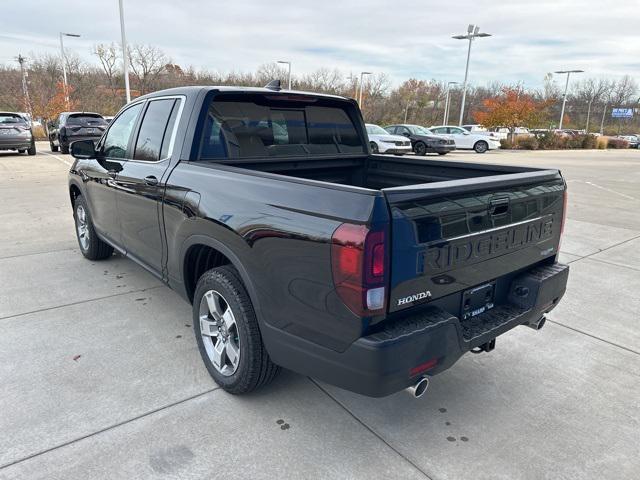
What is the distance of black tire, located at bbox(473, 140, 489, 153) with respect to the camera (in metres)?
26.8

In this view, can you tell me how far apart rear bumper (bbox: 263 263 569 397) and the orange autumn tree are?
3583 cm

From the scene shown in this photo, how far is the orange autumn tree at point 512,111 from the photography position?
3441 cm

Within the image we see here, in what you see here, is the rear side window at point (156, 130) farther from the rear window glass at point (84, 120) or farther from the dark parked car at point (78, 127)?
the rear window glass at point (84, 120)

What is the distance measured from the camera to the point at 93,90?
1656 inches

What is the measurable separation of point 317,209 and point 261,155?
1546mm

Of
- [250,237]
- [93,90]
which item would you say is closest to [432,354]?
[250,237]

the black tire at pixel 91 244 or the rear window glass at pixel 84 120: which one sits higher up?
the rear window glass at pixel 84 120

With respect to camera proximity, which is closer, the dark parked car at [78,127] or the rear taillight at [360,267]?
the rear taillight at [360,267]

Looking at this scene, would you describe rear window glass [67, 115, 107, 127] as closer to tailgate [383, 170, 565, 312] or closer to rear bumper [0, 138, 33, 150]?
rear bumper [0, 138, 33, 150]

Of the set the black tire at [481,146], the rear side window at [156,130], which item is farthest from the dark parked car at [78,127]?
the black tire at [481,146]

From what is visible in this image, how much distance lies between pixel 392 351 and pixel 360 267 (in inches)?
15.5

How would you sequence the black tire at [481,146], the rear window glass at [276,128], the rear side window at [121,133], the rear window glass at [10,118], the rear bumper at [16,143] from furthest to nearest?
the black tire at [481,146] → the rear window glass at [10,118] → the rear bumper at [16,143] → the rear side window at [121,133] → the rear window glass at [276,128]

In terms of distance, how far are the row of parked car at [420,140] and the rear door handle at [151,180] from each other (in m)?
15.1

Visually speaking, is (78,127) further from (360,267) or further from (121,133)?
(360,267)
